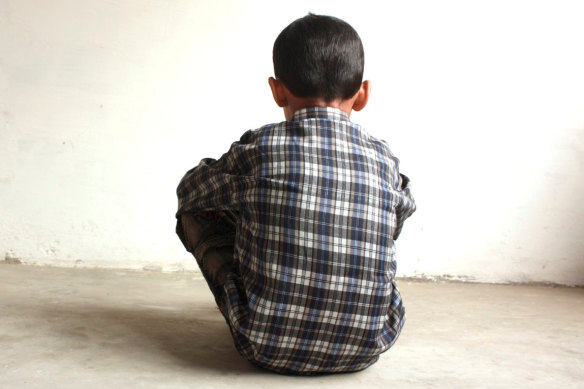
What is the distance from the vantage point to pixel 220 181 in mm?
1396

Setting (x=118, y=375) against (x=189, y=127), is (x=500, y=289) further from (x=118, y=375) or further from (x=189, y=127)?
(x=118, y=375)

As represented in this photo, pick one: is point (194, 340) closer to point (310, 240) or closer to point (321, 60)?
point (310, 240)

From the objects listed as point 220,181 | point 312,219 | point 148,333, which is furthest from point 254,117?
point 312,219

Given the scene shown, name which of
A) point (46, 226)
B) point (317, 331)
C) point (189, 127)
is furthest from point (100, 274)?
point (317, 331)

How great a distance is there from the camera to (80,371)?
1.35 meters

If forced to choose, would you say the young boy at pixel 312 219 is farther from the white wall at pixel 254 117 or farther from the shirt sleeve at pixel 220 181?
the white wall at pixel 254 117

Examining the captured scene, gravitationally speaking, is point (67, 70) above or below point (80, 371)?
above

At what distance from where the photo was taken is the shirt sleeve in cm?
136

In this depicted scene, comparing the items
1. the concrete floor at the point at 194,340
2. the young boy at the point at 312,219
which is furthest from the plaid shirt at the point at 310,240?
the concrete floor at the point at 194,340

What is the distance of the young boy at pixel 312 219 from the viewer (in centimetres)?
130


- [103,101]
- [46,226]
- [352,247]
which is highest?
[103,101]

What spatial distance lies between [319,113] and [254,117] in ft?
4.47

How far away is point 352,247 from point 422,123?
1.60m

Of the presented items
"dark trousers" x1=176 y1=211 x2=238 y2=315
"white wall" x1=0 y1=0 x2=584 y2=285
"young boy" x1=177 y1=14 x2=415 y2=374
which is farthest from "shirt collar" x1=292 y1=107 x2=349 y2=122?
"white wall" x1=0 y1=0 x2=584 y2=285
